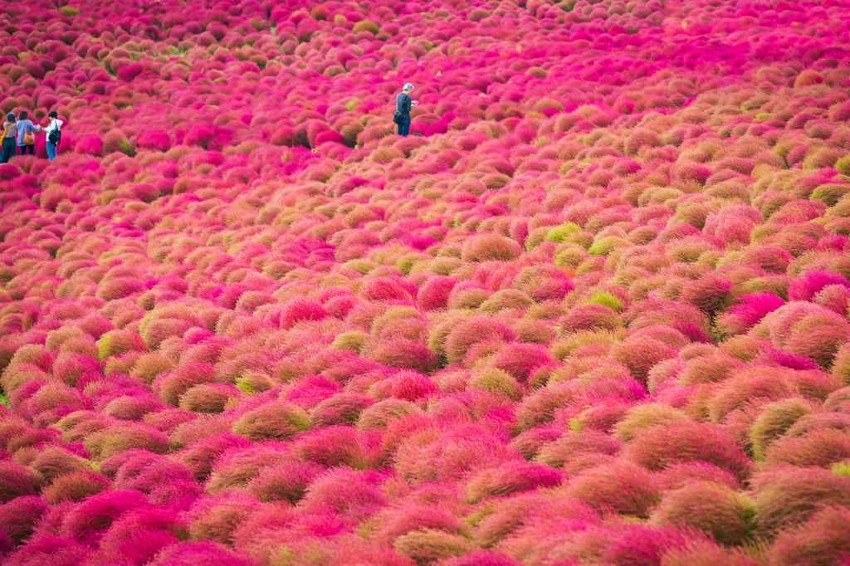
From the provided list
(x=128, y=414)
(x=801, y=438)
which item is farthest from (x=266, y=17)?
(x=801, y=438)

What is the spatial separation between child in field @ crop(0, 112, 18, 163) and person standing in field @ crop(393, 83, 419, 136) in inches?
273

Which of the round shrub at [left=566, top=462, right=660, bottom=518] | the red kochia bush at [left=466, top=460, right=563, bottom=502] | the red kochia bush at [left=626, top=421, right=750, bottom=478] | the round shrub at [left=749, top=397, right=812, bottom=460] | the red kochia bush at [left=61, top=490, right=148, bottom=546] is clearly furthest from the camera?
the red kochia bush at [left=61, top=490, right=148, bottom=546]

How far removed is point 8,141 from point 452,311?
1129 centimetres

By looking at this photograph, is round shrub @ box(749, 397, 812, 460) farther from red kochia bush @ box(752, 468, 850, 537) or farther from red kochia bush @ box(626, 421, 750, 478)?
red kochia bush @ box(752, 468, 850, 537)

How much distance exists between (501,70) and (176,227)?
22.5 feet

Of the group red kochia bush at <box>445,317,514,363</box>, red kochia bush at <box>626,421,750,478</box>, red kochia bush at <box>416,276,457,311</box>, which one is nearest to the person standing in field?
red kochia bush at <box>416,276,457,311</box>

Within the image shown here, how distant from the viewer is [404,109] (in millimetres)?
13719

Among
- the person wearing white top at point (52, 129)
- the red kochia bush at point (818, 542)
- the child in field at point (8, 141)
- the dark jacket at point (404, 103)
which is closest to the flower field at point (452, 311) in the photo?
the red kochia bush at point (818, 542)

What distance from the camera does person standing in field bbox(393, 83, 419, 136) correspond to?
1361 centimetres

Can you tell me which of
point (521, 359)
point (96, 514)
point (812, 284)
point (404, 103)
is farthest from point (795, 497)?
point (404, 103)

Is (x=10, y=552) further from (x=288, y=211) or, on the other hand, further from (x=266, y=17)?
(x=266, y=17)

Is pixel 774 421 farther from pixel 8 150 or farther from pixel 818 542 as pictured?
pixel 8 150

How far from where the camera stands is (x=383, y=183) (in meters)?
12.4

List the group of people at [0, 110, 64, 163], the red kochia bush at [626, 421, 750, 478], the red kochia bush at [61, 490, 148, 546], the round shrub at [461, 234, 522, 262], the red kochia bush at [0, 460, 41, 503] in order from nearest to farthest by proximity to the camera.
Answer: the red kochia bush at [626, 421, 750, 478] < the red kochia bush at [61, 490, 148, 546] < the red kochia bush at [0, 460, 41, 503] < the round shrub at [461, 234, 522, 262] < the group of people at [0, 110, 64, 163]
